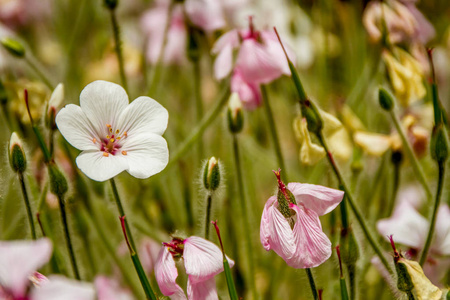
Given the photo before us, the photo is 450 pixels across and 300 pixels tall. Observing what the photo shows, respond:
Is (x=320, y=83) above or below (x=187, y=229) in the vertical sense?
above

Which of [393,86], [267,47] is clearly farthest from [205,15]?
[393,86]

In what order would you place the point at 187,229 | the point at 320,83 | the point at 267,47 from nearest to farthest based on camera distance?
the point at 267,47, the point at 187,229, the point at 320,83

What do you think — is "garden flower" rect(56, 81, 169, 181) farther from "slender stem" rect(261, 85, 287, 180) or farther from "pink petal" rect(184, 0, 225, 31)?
"pink petal" rect(184, 0, 225, 31)

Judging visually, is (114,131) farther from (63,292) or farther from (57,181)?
(63,292)

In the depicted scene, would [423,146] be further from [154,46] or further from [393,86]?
[154,46]

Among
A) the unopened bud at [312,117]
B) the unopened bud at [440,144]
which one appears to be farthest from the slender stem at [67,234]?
the unopened bud at [440,144]

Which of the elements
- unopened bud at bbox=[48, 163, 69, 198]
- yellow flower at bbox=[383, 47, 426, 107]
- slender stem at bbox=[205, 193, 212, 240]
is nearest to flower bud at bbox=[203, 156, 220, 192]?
slender stem at bbox=[205, 193, 212, 240]

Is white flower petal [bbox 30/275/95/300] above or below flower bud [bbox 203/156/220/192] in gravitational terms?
below
